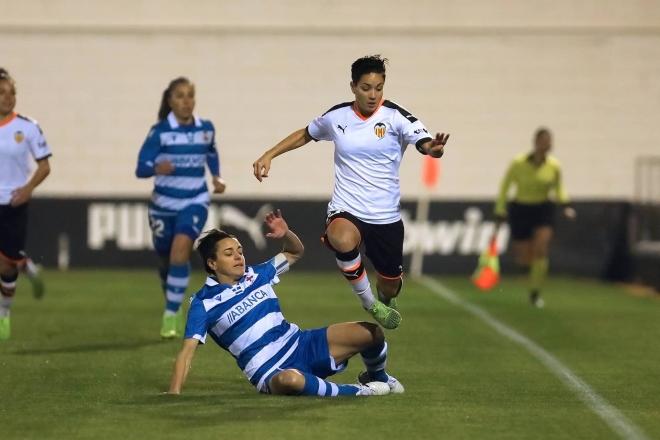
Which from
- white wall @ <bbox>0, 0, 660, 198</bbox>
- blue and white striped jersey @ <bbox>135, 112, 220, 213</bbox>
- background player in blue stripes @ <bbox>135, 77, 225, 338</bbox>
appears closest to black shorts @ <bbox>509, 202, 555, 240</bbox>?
white wall @ <bbox>0, 0, 660, 198</bbox>

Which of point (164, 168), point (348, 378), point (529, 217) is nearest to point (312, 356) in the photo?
point (348, 378)

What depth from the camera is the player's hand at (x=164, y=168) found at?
13133 mm

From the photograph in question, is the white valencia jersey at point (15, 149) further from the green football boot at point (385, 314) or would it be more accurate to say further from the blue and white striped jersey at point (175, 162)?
the green football boot at point (385, 314)

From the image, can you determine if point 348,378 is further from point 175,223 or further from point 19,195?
point 19,195

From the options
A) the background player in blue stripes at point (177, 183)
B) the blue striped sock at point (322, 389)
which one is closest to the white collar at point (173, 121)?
the background player in blue stripes at point (177, 183)

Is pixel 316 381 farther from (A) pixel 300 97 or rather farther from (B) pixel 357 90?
(A) pixel 300 97

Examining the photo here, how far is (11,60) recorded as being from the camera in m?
24.5

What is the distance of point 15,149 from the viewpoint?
13.2 metres

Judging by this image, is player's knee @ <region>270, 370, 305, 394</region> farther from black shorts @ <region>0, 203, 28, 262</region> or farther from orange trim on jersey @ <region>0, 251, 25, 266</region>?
orange trim on jersey @ <region>0, 251, 25, 266</region>

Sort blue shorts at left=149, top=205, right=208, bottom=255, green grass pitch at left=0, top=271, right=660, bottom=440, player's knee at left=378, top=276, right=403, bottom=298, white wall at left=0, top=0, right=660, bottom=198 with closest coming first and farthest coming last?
green grass pitch at left=0, top=271, right=660, bottom=440 < player's knee at left=378, top=276, right=403, bottom=298 < blue shorts at left=149, top=205, right=208, bottom=255 < white wall at left=0, top=0, right=660, bottom=198

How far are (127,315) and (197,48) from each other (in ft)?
31.0

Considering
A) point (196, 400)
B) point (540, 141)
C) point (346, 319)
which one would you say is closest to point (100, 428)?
point (196, 400)

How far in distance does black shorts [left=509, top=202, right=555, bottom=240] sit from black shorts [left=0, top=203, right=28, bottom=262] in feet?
25.0

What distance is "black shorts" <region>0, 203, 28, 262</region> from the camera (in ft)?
43.3
